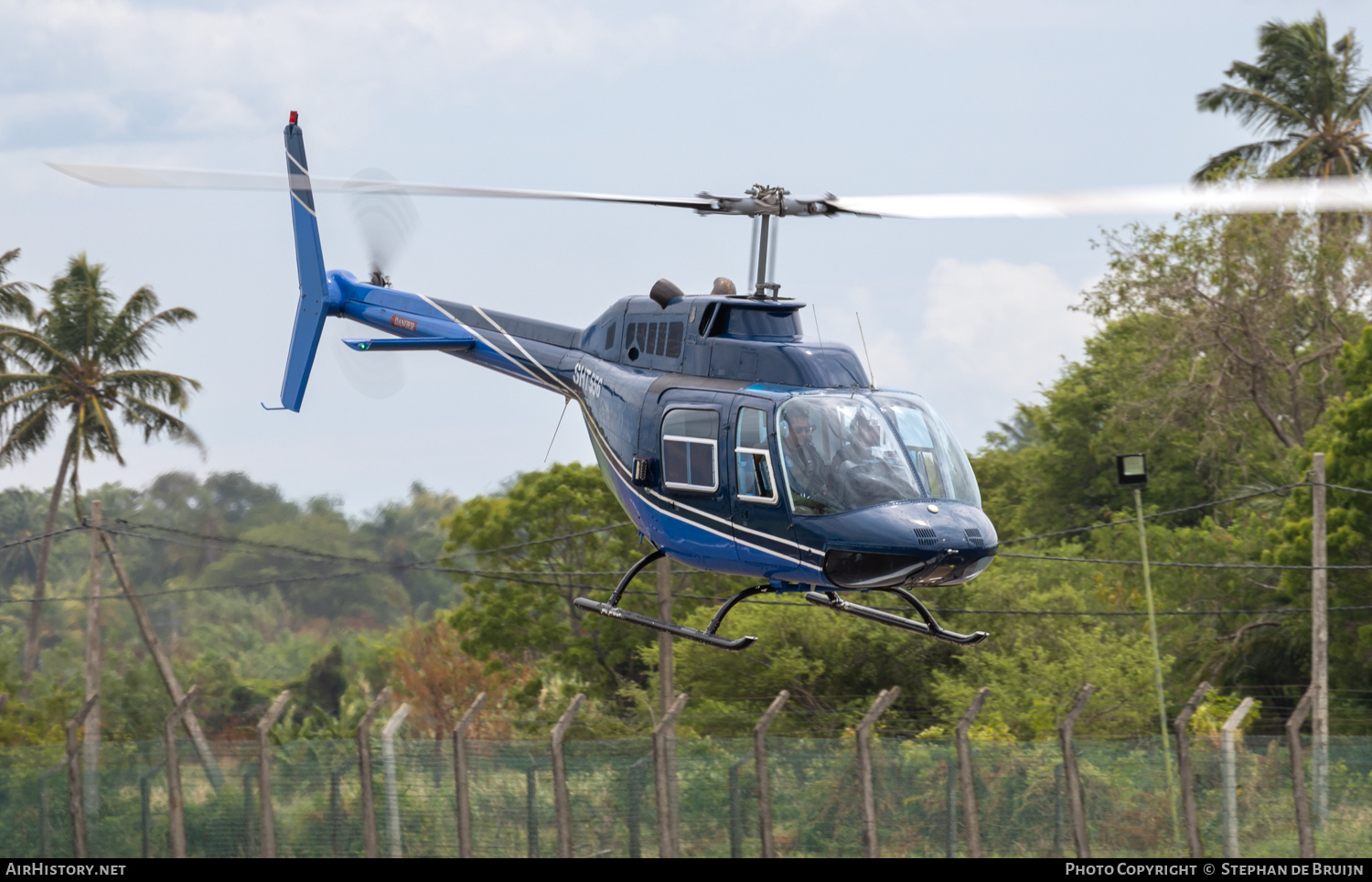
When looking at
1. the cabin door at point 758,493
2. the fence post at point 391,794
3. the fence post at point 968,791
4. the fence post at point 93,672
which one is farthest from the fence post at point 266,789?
the fence post at point 968,791

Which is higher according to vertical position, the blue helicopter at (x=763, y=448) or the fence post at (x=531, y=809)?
the blue helicopter at (x=763, y=448)

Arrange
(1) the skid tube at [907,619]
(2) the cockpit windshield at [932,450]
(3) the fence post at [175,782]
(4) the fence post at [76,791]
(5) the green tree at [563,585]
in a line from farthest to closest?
(5) the green tree at [563,585] → (4) the fence post at [76,791] → (3) the fence post at [175,782] → (1) the skid tube at [907,619] → (2) the cockpit windshield at [932,450]

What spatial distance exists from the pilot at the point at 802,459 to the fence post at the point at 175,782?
953cm

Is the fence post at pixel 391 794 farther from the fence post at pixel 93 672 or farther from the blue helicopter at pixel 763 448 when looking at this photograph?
the blue helicopter at pixel 763 448

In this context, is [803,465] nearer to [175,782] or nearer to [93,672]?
[175,782]

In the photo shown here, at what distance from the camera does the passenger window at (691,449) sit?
38.0 ft

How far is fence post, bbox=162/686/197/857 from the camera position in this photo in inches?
681

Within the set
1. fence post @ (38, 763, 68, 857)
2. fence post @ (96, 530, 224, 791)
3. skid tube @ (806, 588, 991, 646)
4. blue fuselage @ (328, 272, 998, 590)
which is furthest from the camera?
fence post @ (38, 763, 68, 857)

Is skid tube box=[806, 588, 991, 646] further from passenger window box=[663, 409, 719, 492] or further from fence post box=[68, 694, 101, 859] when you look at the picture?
fence post box=[68, 694, 101, 859]

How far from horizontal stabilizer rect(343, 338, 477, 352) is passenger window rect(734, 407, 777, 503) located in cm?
516

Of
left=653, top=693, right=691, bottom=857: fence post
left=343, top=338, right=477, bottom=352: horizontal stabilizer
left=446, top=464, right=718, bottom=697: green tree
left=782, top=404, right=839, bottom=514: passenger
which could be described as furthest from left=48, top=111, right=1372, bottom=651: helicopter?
left=446, top=464, right=718, bottom=697: green tree

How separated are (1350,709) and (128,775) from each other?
22035 mm

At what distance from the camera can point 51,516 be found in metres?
44.4
